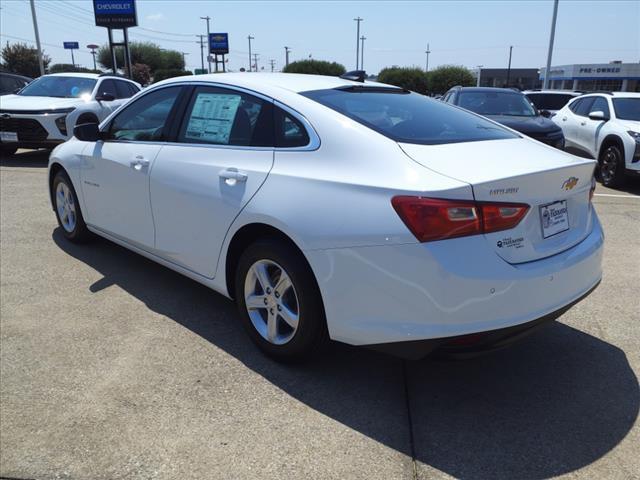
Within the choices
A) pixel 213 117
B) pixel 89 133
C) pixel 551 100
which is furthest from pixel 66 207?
pixel 551 100

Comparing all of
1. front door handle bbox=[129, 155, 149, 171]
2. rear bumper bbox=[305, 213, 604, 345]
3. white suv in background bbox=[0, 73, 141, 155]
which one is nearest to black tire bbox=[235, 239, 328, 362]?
rear bumper bbox=[305, 213, 604, 345]

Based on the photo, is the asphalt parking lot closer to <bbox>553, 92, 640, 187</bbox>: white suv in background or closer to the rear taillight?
the rear taillight

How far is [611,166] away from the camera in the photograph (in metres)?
8.93

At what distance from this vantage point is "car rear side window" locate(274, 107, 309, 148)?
2.93 m

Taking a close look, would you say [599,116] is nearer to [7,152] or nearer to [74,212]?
[74,212]

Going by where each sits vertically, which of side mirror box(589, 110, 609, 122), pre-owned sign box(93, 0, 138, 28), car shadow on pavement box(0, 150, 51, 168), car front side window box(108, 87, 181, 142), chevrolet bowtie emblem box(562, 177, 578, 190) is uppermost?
pre-owned sign box(93, 0, 138, 28)

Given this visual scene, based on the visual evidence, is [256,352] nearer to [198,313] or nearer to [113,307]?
[198,313]

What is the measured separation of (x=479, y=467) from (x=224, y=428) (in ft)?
3.85

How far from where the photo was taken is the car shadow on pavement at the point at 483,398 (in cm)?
242

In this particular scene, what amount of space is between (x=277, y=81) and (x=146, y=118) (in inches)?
48.4

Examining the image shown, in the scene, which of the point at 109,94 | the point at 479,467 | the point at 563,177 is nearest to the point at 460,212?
the point at 563,177

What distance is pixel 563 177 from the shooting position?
2670 millimetres

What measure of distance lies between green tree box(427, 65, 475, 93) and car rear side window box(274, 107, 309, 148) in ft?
194

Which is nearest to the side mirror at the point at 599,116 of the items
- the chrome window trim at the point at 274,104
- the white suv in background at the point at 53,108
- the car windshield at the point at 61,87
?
the chrome window trim at the point at 274,104
